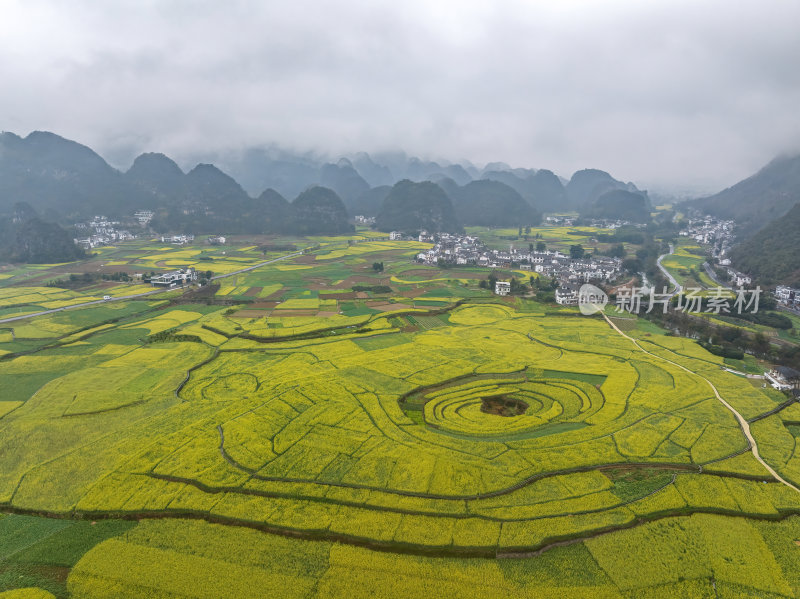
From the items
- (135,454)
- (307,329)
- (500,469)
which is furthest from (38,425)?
(500,469)

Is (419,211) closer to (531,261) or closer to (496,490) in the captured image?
(531,261)

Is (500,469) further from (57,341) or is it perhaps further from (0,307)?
(0,307)

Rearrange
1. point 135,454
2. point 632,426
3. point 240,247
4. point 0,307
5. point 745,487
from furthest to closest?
point 240,247 → point 0,307 → point 632,426 → point 135,454 → point 745,487

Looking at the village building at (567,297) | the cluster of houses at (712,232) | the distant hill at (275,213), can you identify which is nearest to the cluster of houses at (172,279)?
the village building at (567,297)

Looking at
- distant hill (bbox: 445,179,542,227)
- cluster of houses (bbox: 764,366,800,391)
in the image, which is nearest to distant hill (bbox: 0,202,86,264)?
cluster of houses (bbox: 764,366,800,391)

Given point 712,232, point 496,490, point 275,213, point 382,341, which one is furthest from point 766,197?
point 496,490
